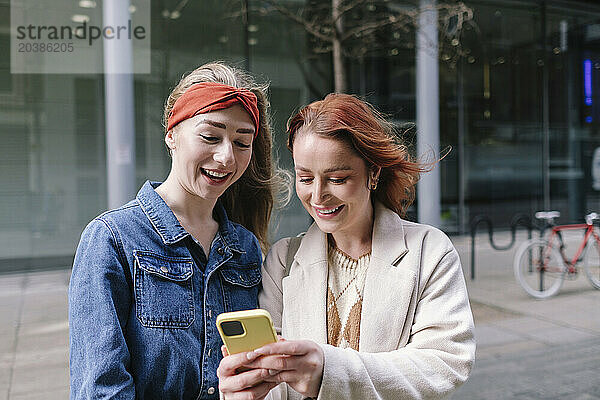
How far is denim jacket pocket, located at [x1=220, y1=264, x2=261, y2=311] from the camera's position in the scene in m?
1.81

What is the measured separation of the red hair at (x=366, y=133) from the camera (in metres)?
1.65

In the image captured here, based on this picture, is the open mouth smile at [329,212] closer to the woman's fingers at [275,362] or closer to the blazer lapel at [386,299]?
the blazer lapel at [386,299]

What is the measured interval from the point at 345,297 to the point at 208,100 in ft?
2.09

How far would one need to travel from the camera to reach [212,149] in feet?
5.65

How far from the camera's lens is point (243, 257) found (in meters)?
1.91

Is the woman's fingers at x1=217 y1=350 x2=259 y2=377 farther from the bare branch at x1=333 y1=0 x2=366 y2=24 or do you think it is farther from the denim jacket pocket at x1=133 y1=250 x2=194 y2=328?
the bare branch at x1=333 y1=0 x2=366 y2=24

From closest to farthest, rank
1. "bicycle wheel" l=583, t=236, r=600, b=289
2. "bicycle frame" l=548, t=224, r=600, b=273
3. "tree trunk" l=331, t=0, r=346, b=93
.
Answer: "tree trunk" l=331, t=0, r=346, b=93 → "bicycle wheel" l=583, t=236, r=600, b=289 → "bicycle frame" l=548, t=224, r=600, b=273

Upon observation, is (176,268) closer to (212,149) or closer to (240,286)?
(240,286)

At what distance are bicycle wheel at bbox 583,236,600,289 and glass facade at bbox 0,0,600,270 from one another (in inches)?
13.8

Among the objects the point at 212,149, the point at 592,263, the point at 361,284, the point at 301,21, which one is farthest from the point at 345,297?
the point at 592,263

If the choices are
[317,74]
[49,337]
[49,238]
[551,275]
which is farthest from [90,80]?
[551,275]

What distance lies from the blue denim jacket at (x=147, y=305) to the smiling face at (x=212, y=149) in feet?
0.40

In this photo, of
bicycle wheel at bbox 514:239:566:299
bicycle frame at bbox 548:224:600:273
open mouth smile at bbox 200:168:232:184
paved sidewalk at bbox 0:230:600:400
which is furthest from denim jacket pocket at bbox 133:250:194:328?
bicycle frame at bbox 548:224:600:273

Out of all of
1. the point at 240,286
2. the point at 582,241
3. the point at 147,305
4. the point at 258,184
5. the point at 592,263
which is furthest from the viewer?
the point at 582,241
